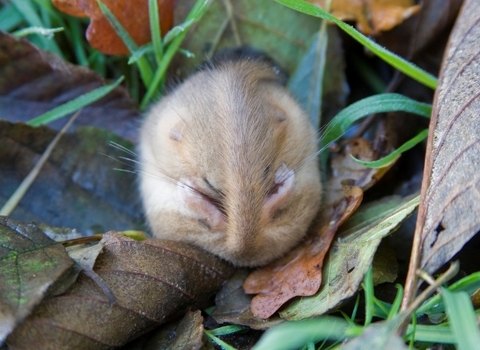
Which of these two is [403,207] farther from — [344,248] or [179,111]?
[179,111]

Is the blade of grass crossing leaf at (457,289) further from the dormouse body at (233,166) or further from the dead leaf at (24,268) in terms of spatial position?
the dead leaf at (24,268)

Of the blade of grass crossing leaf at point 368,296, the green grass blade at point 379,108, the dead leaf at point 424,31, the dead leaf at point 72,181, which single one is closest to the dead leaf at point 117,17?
the dead leaf at point 72,181

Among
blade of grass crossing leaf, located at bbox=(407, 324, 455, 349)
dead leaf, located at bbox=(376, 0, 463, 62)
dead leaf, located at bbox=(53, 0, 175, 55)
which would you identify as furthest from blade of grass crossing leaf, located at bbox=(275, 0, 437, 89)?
blade of grass crossing leaf, located at bbox=(407, 324, 455, 349)

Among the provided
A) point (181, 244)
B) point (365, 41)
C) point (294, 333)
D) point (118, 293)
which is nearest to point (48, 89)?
point (181, 244)

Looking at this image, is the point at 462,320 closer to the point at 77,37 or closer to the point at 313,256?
the point at 313,256

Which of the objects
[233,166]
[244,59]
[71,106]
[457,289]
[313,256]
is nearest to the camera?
[457,289]

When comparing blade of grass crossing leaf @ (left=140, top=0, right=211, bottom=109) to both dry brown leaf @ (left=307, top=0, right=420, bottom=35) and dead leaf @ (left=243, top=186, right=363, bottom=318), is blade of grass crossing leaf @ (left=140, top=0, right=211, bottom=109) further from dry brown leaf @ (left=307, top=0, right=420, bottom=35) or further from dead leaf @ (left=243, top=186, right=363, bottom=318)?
dead leaf @ (left=243, top=186, right=363, bottom=318)
